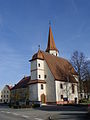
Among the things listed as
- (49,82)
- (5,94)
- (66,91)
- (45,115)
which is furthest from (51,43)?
(45,115)

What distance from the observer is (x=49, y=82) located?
2108 inches

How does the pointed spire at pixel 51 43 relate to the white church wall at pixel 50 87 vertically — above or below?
above

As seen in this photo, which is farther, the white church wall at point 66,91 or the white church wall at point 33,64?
the white church wall at point 33,64

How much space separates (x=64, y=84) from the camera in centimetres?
5584

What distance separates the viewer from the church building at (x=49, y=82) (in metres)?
52.2

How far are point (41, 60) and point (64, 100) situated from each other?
12441mm

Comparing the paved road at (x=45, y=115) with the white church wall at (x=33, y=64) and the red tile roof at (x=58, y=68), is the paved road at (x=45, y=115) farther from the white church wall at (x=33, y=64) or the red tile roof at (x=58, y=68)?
the white church wall at (x=33, y=64)

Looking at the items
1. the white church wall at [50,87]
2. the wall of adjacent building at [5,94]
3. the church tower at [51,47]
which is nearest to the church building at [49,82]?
the white church wall at [50,87]

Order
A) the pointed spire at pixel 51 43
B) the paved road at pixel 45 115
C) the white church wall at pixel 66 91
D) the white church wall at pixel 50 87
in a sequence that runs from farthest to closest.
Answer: the pointed spire at pixel 51 43 → the white church wall at pixel 66 91 → the white church wall at pixel 50 87 → the paved road at pixel 45 115

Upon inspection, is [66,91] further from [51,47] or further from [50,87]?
[51,47]

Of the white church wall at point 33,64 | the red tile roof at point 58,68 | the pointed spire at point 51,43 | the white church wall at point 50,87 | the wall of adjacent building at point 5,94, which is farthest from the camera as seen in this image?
the wall of adjacent building at point 5,94

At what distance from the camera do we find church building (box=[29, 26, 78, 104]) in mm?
52188

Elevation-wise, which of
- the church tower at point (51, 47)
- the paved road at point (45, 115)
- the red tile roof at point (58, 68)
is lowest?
the paved road at point (45, 115)

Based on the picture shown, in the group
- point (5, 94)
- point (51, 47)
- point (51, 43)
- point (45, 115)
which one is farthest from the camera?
point (5, 94)
